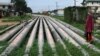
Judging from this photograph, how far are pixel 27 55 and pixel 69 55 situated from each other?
1.18m

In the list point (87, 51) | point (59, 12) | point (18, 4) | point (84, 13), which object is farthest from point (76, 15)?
point (59, 12)

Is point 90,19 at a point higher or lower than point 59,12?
higher

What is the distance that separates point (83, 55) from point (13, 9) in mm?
101049

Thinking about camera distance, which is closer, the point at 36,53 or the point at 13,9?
the point at 36,53

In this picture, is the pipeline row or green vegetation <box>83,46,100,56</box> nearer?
green vegetation <box>83,46,100,56</box>

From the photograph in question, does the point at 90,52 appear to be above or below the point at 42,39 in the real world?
above

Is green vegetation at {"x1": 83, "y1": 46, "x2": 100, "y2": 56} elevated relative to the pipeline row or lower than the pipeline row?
elevated

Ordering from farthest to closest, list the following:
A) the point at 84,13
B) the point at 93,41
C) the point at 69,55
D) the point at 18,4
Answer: the point at 18,4, the point at 84,13, the point at 93,41, the point at 69,55

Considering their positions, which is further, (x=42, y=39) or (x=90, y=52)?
(x=42, y=39)

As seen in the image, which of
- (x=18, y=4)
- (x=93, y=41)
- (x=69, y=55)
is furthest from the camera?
(x=18, y=4)

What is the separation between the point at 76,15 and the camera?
28.9 metres

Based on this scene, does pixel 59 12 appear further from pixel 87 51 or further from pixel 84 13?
pixel 87 51

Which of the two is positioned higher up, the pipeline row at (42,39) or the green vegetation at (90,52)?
the green vegetation at (90,52)

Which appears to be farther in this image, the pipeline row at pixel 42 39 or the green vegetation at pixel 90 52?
the pipeline row at pixel 42 39
